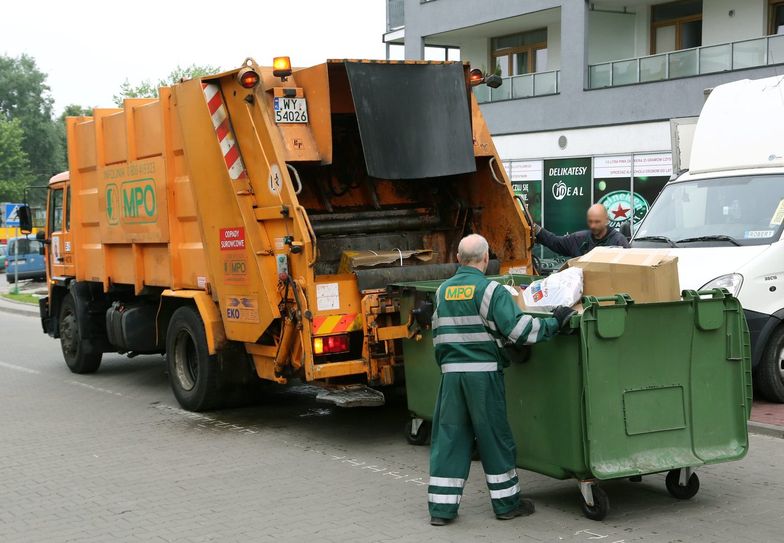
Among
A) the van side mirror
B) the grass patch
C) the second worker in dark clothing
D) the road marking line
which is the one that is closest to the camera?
the second worker in dark clothing

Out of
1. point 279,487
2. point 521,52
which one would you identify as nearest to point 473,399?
point 279,487

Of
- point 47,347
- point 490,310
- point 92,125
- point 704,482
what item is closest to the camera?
point 490,310

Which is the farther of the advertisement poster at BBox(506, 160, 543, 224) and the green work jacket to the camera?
the advertisement poster at BBox(506, 160, 543, 224)

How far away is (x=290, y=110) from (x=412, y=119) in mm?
980

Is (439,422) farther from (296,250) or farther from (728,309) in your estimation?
(296,250)

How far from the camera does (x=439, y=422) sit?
5770 millimetres

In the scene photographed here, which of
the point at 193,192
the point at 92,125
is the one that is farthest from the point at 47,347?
the point at 193,192

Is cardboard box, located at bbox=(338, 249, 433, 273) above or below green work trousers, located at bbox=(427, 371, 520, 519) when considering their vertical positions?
above

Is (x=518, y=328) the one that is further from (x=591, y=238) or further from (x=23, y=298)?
(x=23, y=298)

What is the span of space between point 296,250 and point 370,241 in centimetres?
139

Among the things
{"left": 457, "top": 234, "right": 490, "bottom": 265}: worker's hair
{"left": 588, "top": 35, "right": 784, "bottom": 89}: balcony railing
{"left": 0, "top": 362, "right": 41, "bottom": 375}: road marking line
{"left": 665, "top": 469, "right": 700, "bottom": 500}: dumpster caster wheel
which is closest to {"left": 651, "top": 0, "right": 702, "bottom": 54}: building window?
{"left": 588, "top": 35, "right": 784, "bottom": 89}: balcony railing

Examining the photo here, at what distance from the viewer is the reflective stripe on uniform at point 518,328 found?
5.45 meters

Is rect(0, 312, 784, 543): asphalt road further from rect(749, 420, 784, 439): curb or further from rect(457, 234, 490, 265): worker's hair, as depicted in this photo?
rect(457, 234, 490, 265): worker's hair

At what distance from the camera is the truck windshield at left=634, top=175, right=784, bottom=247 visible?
888cm
